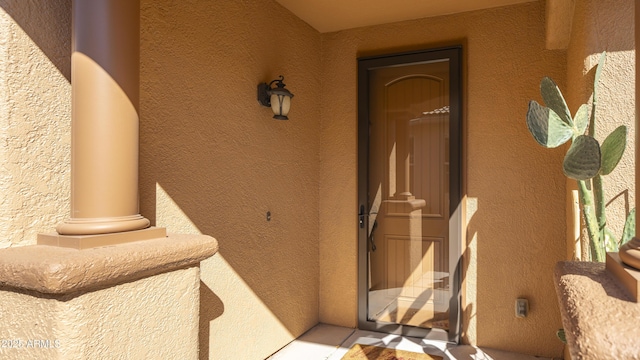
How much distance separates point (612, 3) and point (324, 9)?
1.91 metres

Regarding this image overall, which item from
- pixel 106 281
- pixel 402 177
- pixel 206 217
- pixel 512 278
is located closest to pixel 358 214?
pixel 402 177

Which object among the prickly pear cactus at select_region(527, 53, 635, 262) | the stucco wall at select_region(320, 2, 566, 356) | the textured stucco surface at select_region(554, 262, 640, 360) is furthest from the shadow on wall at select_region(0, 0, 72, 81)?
the stucco wall at select_region(320, 2, 566, 356)

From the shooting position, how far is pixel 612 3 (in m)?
1.99

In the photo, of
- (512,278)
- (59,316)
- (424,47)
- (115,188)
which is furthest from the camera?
(424,47)

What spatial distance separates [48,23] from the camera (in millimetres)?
1601

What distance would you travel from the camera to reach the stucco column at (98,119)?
1.46 m

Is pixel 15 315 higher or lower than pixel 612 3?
lower

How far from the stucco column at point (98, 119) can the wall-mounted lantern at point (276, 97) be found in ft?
4.50

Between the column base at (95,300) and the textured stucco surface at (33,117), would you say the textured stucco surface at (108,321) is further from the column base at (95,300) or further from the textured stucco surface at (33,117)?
the textured stucco surface at (33,117)

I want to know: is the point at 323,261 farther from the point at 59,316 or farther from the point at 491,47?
the point at 59,316

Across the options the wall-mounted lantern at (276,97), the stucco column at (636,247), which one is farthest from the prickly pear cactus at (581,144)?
the wall-mounted lantern at (276,97)

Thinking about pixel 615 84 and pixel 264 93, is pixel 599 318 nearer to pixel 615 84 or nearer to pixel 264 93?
pixel 615 84

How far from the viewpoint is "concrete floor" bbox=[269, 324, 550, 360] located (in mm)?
3059

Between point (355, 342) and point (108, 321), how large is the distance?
2344mm
